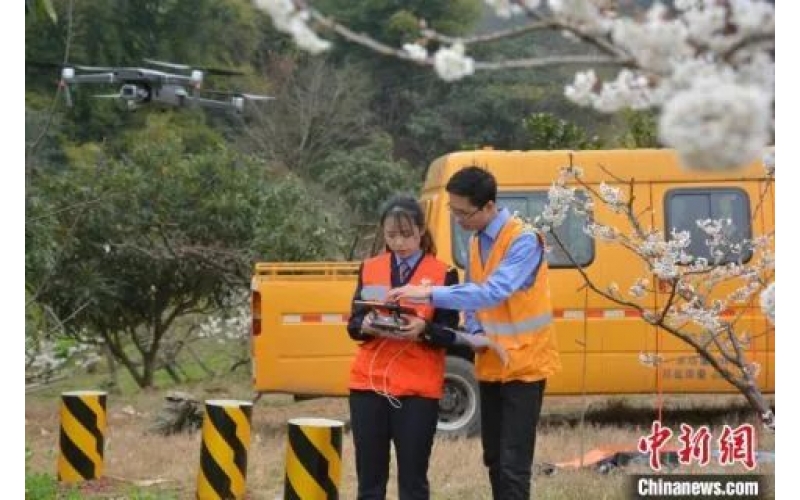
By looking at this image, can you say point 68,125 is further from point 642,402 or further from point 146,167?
point 642,402

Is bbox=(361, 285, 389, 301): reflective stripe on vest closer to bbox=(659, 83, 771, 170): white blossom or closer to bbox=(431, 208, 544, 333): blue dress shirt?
bbox=(431, 208, 544, 333): blue dress shirt

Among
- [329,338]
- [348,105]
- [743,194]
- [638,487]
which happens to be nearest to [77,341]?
[348,105]

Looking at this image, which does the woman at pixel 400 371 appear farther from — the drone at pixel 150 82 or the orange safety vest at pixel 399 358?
the drone at pixel 150 82

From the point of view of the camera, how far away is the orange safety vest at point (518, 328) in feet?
15.0

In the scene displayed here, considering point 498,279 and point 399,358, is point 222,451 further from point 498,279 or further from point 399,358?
point 498,279

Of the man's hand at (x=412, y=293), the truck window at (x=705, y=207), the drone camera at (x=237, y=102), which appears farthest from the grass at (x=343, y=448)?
the drone camera at (x=237, y=102)

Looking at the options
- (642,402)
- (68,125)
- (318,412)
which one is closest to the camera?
(642,402)

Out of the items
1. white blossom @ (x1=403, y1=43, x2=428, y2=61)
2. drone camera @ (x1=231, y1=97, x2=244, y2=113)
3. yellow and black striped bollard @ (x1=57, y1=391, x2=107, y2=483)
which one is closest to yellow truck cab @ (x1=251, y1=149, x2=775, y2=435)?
drone camera @ (x1=231, y1=97, x2=244, y2=113)

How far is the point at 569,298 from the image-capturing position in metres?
8.20

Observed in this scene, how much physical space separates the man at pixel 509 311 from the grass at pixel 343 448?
0.85m

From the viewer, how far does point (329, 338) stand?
27.6ft

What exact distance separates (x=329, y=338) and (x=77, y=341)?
518 cm

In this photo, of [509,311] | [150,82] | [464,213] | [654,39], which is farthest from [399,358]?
[150,82]

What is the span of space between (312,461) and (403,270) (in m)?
1.22
